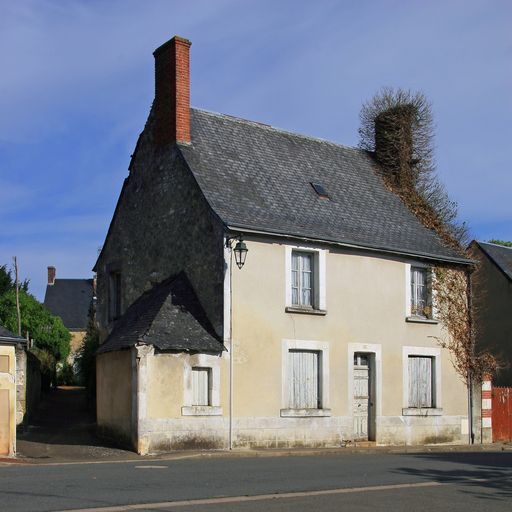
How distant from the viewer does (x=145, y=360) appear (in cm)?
1803

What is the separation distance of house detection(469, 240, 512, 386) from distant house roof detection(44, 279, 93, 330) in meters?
36.7

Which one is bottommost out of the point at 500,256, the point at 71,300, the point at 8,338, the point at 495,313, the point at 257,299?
the point at 8,338

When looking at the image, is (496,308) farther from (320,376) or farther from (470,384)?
(320,376)

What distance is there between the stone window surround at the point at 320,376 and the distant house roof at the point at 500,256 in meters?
12.7

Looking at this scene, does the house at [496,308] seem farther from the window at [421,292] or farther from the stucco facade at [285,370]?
the stucco facade at [285,370]

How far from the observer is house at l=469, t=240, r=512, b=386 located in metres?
30.1

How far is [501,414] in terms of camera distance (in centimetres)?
2530

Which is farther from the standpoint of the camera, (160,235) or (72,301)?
(72,301)

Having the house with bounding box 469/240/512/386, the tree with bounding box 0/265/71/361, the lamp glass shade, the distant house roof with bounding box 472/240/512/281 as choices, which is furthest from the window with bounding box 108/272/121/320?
the tree with bounding box 0/265/71/361

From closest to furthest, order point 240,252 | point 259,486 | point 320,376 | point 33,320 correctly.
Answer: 1. point 259,486
2. point 240,252
3. point 320,376
4. point 33,320

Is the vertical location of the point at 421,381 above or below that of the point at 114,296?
below

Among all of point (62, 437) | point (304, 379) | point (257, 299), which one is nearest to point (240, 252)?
point (257, 299)

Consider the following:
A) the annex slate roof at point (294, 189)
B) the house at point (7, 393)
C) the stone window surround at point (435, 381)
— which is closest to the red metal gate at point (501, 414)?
the stone window surround at point (435, 381)

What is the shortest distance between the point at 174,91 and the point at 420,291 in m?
9.09
